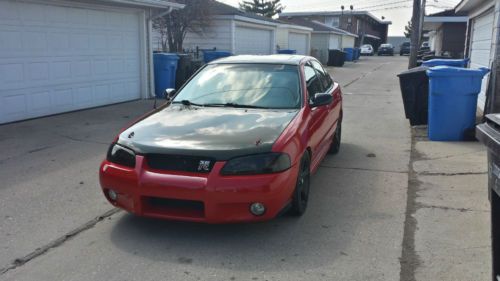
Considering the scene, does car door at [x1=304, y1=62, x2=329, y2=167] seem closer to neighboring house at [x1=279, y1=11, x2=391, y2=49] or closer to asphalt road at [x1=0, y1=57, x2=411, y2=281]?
asphalt road at [x1=0, y1=57, x2=411, y2=281]

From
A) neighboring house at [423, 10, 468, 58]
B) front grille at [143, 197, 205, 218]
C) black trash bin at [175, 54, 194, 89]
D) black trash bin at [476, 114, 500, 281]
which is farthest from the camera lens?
neighboring house at [423, 10, 468, 58]

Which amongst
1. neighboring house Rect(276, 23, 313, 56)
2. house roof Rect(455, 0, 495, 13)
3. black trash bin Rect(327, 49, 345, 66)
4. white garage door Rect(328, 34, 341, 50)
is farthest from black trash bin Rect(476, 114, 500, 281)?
white garage door Rect(328, 34, 341, 50)

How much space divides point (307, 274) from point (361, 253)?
58 cm

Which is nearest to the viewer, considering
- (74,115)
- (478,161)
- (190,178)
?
(190,178)

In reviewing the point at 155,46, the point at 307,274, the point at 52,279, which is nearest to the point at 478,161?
the point at 307,274

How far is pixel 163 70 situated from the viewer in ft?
45.8

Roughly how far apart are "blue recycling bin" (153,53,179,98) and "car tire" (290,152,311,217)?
976 cm

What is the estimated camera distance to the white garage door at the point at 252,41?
2097 centimetres

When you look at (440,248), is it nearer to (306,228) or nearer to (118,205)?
(306,228)

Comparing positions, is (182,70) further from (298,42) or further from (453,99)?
(298,42)

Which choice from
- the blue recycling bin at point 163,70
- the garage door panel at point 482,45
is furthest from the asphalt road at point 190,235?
the blue recycling bin at point 163,70

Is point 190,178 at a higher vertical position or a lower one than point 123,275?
higher

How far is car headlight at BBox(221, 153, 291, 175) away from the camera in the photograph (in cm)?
387

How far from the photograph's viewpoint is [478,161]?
6.68m
